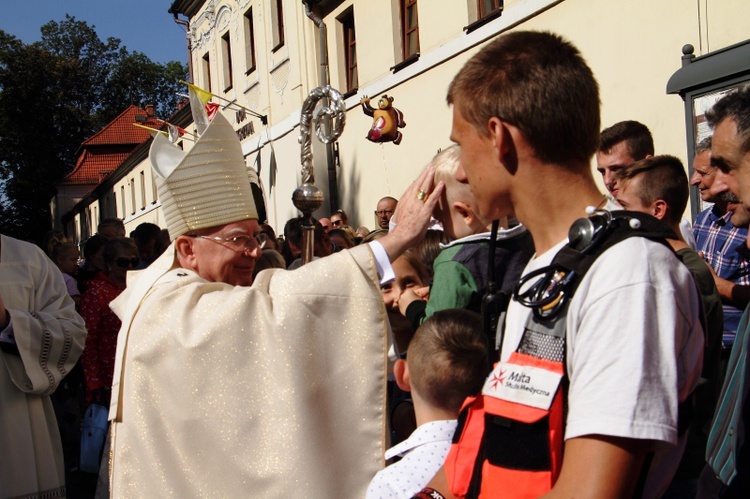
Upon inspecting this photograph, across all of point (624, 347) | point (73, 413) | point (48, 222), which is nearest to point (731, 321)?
point (624, 347)

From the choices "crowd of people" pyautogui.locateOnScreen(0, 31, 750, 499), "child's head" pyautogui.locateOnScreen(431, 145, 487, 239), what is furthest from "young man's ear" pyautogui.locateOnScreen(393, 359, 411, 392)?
"child's head" pyautogui.locateOnScreen(431, 145, 487, 239)

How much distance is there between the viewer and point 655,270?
141 centimetres

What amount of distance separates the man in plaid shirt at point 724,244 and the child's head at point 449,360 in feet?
5.32

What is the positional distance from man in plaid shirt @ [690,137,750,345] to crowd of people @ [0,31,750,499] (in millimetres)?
12

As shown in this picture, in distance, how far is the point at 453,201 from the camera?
262 centimetres

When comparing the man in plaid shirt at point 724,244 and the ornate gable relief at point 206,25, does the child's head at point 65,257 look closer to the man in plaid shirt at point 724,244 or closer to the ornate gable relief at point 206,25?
the man in plaid shirt at point 724,244

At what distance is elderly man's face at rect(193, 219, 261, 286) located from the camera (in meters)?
3.02

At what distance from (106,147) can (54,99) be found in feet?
17.1

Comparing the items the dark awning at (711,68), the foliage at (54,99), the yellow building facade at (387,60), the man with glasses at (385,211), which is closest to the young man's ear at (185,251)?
the dark awning at (711,68)

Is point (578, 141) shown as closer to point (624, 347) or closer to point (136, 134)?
point (624, 347)

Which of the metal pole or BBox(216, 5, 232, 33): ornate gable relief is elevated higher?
BBox(216, 5, 232, 33): ornate gable relief

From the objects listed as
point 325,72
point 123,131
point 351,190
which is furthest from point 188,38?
point 123,131

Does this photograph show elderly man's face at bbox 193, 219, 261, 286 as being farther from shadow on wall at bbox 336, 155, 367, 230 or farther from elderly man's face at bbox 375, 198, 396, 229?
shadow on wall at bbox 336, 155, 367, 230

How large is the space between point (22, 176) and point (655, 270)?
5037 centimetres
